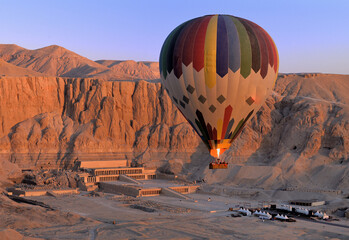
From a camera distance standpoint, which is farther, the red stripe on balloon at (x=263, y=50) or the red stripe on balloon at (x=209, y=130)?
the red stripe on balloon at (x=209, y=130)

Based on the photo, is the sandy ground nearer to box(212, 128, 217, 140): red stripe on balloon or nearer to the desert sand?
the desert sand

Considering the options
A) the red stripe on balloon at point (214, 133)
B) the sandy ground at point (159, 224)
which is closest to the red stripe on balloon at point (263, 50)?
the red stripe on balloon at point (214, 133)

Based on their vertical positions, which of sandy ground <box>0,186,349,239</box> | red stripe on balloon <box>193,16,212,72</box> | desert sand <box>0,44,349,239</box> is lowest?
sandy ground <box>0,186,349,239</box>

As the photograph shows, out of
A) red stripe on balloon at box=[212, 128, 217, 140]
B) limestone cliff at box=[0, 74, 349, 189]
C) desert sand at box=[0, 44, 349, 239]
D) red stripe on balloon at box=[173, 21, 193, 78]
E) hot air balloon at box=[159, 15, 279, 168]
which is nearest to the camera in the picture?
hot air balloon at box=[159, 15, 279, 168]

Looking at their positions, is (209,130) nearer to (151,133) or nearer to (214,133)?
(214,133)

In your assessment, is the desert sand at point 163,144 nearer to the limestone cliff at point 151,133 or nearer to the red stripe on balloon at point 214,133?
the limestone cliff at point 151,133

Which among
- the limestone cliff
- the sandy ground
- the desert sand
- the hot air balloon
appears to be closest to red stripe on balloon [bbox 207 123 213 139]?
the hot air balloon

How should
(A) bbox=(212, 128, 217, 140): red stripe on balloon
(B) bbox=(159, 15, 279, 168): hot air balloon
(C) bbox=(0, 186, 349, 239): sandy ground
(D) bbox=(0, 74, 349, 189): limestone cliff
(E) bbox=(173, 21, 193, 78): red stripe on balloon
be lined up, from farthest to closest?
(D) bbox=(0, 74, 349, 189): limestone cliff
(C) bbox=(0, 186, 349, 239): sandy ground
(A) bbox=(212, 128, 217, 140): red stripe on balloon
(E) bbox=(173, 21, 193, 78): red stripe on balloon
(B) bbox=(159, 15, 279, 168): hot air balloon

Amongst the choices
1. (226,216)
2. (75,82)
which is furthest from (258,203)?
(75,82)
